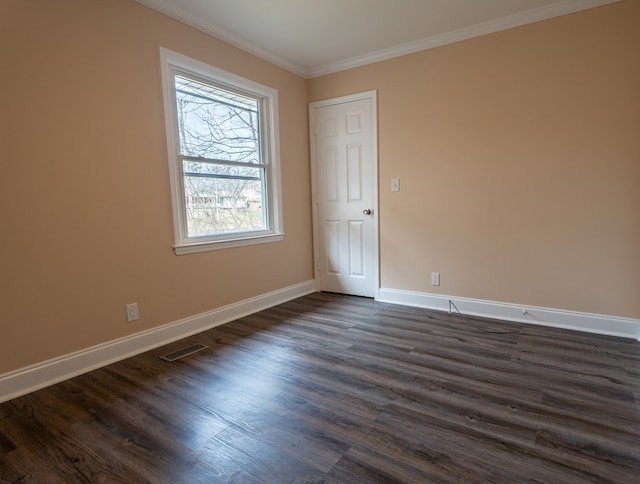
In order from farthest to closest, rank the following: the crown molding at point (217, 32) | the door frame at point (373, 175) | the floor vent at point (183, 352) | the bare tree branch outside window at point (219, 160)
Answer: the door frame at point (373, 175) → the bare tree branch outside window at point (219, 160) → the crown molding at point (217, 32) → the floor vent at point (183, 352)

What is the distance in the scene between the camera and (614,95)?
2.60 meters

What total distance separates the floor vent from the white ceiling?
2.52 meters

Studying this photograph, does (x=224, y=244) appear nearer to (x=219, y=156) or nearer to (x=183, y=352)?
(x=219, y=156)

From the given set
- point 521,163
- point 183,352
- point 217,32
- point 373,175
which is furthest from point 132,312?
point 521,163

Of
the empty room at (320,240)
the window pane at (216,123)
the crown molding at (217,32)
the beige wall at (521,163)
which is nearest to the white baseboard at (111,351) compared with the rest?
the empty room at (320,240)

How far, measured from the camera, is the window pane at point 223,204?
2.98 metres

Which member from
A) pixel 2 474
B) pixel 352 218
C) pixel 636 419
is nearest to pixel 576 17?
pixel 352 218

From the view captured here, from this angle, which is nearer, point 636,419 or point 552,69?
point 636,419

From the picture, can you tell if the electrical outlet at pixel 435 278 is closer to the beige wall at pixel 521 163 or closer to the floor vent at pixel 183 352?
the beige wall at pixel 521 163

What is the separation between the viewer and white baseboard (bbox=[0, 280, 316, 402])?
2.03 meters

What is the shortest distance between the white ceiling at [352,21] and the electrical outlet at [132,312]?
2164 millimetres

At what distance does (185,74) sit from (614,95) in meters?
3.30

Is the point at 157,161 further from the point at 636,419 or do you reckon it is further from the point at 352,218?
the point at 636,419

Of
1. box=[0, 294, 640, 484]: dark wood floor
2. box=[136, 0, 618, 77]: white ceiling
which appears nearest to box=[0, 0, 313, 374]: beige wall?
box=[136, 0, 618, 77]: white ceiling
